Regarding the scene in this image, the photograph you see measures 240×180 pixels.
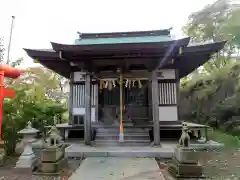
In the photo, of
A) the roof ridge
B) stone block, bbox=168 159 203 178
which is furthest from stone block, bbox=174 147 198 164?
the roof ridge

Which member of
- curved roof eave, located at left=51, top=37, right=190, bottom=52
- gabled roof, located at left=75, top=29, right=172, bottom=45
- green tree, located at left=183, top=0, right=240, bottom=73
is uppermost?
green tree, located at left=183, top=0, right=240, bottom=73

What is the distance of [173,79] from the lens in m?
9.42

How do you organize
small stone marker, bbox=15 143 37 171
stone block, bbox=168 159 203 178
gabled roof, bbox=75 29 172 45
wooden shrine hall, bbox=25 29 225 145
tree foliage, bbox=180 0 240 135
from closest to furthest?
1. stone block, bbox=168 159 203 178
2. small stone marker, bbox=15 143 37 171
3. wooden shrine hall, bbox=25 29 225 145
4. tree foliage, bbox=180 0 240 135
5. gabled roof, bbox=75 29 172 45

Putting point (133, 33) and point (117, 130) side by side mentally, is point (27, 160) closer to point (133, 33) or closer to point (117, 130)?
point (117, 130)

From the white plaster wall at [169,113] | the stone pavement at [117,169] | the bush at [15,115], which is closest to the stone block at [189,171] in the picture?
the stone pavement at [117,169]

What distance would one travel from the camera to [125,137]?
8039mm

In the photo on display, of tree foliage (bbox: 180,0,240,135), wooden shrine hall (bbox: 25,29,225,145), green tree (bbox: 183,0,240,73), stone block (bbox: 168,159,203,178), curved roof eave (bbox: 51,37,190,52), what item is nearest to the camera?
stone block (bbox: 168,159,203,178)

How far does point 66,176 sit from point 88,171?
0.56m

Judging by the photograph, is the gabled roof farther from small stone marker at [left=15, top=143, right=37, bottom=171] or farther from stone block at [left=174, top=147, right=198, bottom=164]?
stone block at [left=174, top=147, right=198, bottom=164]

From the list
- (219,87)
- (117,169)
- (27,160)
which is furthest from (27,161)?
(219,87)

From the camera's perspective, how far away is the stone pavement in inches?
182

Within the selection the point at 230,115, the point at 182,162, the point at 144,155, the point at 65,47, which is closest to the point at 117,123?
the point at 144,155

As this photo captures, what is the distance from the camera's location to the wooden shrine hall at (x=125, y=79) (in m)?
7.07

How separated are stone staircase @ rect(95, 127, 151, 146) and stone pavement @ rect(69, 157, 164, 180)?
5.08 feet
